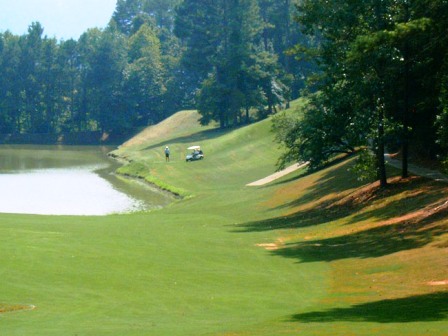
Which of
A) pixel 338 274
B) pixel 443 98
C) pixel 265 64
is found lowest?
pixel 338 274

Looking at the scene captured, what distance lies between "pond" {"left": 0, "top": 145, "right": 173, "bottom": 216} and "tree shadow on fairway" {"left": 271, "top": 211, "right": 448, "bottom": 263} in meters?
25.1

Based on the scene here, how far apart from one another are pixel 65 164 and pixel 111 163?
5.64 m

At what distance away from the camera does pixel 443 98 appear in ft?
111

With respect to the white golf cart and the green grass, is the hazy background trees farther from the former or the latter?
the white golf cart

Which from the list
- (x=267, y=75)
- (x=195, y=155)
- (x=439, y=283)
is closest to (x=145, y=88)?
(x=267, y=75)

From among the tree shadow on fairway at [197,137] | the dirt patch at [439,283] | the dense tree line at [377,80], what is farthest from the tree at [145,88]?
the dirt patch at [439,283]

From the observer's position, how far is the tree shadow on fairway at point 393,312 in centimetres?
2092

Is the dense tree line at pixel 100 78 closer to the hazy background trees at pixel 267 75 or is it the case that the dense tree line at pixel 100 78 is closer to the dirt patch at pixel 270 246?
the hazy background trees at pixel 267 75

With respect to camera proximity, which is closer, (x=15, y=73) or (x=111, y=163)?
(x=111, y=163)

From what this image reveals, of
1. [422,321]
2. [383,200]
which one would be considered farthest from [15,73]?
[422,321]

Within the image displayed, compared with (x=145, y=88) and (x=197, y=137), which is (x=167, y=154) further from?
(x=145, y=88)

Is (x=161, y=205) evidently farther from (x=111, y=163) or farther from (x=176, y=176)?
(x=111, y=163)

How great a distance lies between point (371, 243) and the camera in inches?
→ 1383

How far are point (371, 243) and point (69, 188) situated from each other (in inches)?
1753
